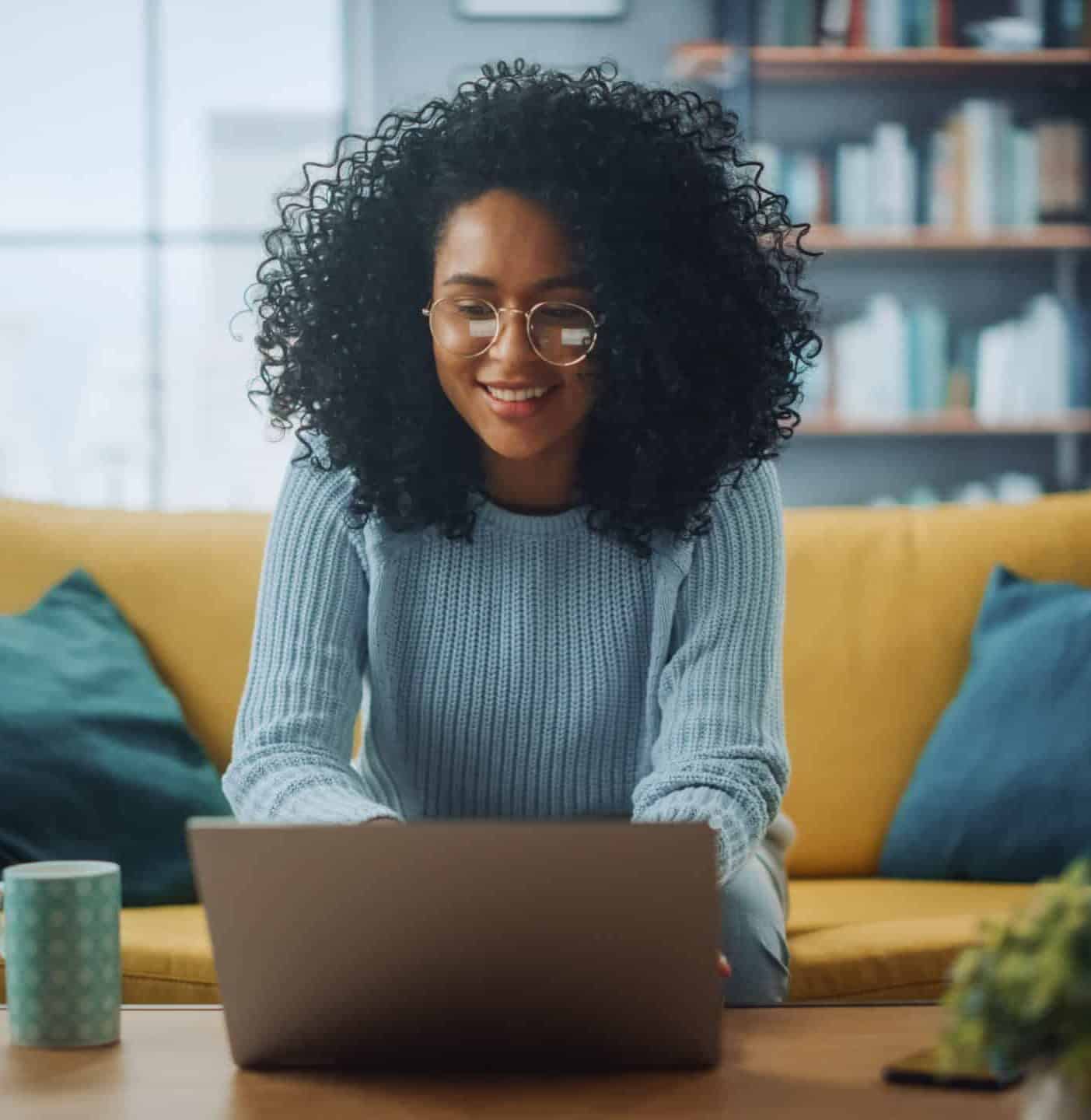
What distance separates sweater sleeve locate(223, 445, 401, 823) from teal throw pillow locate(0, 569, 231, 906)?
0.46 metres

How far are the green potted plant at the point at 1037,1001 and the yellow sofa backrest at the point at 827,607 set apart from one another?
136 centimetres

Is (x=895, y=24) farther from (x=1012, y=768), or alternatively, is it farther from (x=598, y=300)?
(x=598, y=300)

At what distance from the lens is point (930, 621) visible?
2080mm

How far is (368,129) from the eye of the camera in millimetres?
4789

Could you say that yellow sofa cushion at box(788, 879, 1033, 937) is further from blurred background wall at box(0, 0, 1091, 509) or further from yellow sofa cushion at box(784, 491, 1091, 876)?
blurred background wall at box(0, 0, 1091, 509)

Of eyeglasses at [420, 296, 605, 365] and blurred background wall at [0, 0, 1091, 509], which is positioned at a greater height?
blurred background wall at [0, 0, 1091, 509]

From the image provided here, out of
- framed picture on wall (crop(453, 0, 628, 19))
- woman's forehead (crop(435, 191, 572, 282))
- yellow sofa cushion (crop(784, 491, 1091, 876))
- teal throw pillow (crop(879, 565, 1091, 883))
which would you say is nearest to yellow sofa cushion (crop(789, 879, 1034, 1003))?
teal throw pillow (crop(879, 565, 1091, 883))

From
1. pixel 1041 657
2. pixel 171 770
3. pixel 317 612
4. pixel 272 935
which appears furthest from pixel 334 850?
pixel 1041 657

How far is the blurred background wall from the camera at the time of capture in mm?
4445

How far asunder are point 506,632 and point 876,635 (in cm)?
71

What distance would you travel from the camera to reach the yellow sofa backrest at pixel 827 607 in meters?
2.02

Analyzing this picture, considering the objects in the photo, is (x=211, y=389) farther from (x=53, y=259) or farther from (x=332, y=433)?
(x=332, y=433)

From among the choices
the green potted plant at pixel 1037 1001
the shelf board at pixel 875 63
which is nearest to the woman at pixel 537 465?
the green potted plant at pixel 1037 1001

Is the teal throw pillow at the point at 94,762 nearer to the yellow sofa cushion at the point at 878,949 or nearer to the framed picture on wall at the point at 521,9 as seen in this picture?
the yellow sofa cushion at the point at 878,949
